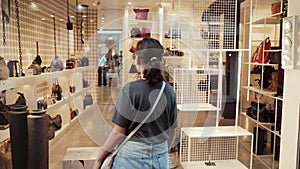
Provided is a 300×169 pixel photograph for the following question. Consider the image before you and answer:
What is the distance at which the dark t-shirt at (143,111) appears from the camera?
1656 mm

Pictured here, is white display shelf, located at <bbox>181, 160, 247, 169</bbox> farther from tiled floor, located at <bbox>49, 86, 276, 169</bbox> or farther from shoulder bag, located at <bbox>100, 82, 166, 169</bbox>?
shoulder bag, located at <bbox>100, 82, 166, 169</bbox>

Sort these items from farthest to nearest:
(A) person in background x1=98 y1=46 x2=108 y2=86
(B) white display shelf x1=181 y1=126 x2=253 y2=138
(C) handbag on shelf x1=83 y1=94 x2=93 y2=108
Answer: (C) handbag on shelf x1=83 y1=94 x2=93 y2=108
(A) person in background x1=98 y1=46 x2=108 y2=86
(B) white display shelf x1=181 y1=126 x2=253 y2=138

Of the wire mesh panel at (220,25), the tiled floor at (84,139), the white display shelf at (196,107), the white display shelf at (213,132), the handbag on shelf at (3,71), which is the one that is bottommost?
the tiled floor at (84,139)

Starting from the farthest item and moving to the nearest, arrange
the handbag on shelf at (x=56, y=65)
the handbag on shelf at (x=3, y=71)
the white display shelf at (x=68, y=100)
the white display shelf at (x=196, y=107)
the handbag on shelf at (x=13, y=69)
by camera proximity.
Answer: the handbag on shelf at (x=56, y=65)
the white display shelf at (x=68, y=100)
the white display shelf at (x=196, y=107)
the handbag on shelf at (x=13, y=69)
the handbag on shelf at (x=3, y=71)

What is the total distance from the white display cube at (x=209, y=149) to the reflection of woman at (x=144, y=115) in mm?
1622

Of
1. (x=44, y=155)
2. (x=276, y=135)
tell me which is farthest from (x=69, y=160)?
(x=276, y=135)

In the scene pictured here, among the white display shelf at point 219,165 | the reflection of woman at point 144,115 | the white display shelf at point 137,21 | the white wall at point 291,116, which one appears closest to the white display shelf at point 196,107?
the white display shelf at point 219,165

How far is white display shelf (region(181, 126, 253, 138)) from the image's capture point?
3.24 metres

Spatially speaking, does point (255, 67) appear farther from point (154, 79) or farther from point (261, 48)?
point (154, 79)

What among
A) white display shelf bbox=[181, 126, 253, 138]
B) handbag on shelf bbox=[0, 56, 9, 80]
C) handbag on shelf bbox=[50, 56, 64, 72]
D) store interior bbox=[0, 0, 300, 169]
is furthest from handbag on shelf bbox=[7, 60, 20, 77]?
white display shelf bbox=[181, 126, 253, 138]

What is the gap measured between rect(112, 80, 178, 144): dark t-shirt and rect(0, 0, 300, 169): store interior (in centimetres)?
50

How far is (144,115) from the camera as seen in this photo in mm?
1668

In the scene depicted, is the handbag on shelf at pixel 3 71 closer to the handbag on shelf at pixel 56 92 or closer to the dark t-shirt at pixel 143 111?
the dark t-shirt at pixel 143 111

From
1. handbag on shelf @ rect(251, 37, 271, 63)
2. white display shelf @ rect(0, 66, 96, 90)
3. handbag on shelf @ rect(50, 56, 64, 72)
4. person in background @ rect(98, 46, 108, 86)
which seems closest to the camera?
white display shelf @ rect(0, 66, 96, 90)
